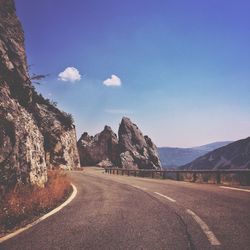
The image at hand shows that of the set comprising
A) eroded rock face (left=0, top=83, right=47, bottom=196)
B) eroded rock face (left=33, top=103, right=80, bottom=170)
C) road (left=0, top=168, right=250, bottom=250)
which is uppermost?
eroded rock face (left=33, top=103, right=80, bottom=170)

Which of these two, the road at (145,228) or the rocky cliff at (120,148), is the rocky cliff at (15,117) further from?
the rocky cliff at (120,148)

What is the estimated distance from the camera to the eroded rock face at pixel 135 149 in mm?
78375

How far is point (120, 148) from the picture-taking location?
83.5m

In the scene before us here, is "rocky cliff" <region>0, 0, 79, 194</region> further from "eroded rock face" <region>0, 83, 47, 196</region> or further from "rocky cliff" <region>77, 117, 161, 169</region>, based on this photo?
"rocky cliff" <region>77, 117, 161, 169</region>

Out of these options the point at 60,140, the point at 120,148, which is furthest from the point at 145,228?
the point at 120,148

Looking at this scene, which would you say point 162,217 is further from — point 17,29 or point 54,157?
point 54,157

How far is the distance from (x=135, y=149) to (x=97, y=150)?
11130 mm

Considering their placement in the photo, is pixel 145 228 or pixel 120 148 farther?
pixel 120 148

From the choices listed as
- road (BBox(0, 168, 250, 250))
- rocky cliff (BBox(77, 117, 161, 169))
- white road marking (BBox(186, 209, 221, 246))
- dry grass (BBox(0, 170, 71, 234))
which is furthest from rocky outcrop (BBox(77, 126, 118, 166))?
white road marking (BBox(186, 209, 221, 246))

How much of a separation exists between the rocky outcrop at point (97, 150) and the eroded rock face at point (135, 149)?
12.9 ft

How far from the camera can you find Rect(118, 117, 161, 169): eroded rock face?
78375mm

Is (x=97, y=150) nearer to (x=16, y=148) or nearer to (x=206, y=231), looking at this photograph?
(x=16, y=148)

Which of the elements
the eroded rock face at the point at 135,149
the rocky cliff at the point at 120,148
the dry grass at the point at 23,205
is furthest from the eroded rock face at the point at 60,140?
the dry grass at the point at 23,205

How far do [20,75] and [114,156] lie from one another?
7120 cm
